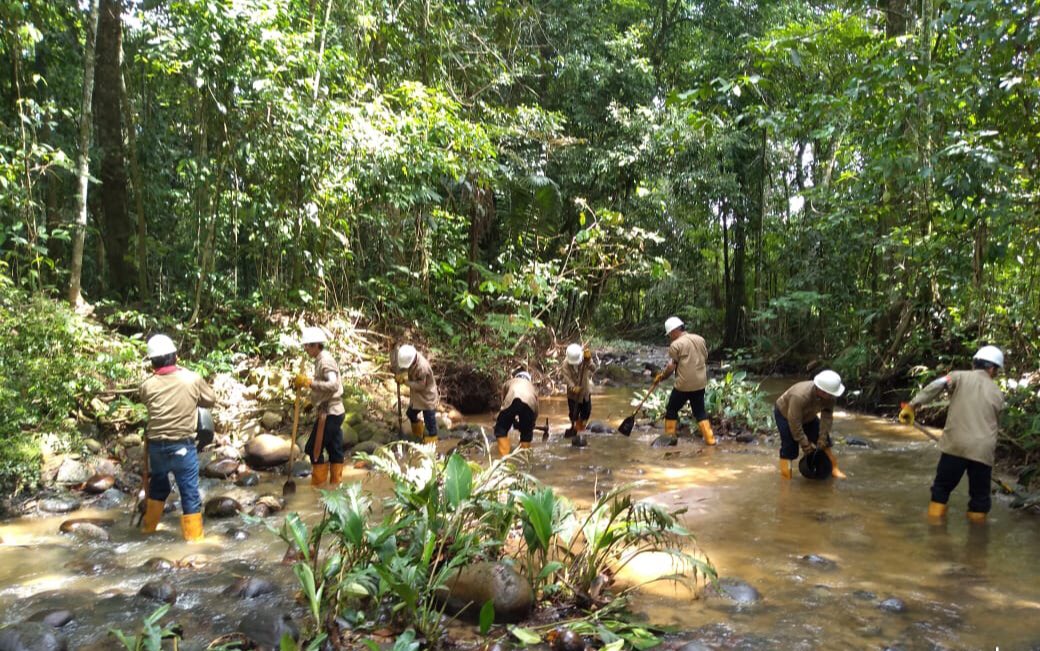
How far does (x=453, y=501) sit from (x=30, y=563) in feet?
11.7

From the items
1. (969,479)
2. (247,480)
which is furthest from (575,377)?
(969,479)

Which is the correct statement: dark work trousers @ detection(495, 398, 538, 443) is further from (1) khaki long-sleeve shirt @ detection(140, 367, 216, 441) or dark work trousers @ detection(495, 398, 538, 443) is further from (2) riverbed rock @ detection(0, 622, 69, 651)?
(2) riverbed rock @ detection(0, 622, 69, 651)

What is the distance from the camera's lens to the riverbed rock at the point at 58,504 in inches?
261

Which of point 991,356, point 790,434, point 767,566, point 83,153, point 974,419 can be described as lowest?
point 767,566

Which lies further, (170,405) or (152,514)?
(152,514)

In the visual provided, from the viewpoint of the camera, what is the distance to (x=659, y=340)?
29.0 m

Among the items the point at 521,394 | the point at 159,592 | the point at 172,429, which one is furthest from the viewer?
the point at 521,394

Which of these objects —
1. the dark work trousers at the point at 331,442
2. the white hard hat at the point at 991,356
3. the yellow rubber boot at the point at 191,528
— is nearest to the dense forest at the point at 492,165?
the white hard hat at the point at 991,356

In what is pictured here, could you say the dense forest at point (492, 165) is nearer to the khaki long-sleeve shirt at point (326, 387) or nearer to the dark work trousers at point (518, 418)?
the khaki long-sleeve shirt at point (326, 387)

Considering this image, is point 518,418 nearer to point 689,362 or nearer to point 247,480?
point 689,362

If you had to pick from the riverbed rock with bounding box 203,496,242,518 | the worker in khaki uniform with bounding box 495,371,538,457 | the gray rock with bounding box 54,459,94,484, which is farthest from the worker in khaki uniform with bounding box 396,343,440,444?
the gray rock with bounding box 54,459,94,484

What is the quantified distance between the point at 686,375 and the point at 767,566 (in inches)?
176

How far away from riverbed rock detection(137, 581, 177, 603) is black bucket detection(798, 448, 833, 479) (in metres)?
6.39

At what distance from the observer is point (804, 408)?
283 inches
